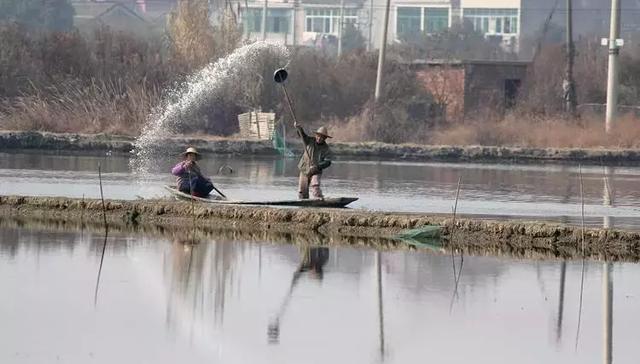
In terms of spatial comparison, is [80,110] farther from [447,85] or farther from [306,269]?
[306,269]

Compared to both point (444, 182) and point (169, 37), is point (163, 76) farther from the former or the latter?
point (444, 182)

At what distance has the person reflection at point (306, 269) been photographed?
44.4 feet

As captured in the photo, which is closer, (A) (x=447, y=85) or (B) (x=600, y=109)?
(B) (x=600, y=109)

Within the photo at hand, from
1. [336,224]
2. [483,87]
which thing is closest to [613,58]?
[483,87]

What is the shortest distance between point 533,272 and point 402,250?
2.00 meters

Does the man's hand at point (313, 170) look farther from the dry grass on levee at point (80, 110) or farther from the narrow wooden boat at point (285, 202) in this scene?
the dry grass on levee at point (80, 110)

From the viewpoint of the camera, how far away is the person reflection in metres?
13.5

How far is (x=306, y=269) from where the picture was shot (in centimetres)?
1723

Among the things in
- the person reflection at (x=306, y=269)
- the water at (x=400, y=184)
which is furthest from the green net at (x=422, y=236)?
the water at (x=400, y=184)

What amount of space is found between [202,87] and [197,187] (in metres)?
23.4

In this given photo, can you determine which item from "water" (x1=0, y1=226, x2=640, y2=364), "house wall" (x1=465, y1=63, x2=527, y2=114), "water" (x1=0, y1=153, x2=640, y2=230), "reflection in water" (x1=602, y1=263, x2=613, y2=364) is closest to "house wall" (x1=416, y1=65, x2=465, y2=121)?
"house wall" (x1=465, y1=63, x2=527, y2=114)

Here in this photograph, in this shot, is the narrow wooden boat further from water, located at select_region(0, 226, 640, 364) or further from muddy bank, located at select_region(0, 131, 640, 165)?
muddy bank, located at select_region(0, 131, 640, 165)

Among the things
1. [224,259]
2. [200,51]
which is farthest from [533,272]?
[200,51]

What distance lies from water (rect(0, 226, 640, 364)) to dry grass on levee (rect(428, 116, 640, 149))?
24.8 meters
